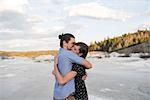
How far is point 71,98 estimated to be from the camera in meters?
4.18

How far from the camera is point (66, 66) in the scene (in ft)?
13.5

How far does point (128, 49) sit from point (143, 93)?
41.2 meters

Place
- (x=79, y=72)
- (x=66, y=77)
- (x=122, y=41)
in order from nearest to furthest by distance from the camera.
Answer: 1. (x=66, y=77)
2. (x=79, y=72)
3. (x=122, y=41)

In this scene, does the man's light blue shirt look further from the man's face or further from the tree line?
the tree line

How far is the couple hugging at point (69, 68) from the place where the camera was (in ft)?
13.4

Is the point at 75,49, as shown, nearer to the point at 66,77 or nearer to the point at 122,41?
the point at 66,77

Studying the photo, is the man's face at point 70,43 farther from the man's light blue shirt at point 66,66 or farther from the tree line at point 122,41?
the tree line at point 122,41

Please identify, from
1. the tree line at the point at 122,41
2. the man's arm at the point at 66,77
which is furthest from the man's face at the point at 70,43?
the tree line at the point at 122,41

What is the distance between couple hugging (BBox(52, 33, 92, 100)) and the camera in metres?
4.10

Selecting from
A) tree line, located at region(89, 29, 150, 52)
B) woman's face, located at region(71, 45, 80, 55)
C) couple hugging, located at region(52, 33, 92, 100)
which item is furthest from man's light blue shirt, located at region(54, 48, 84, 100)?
tree line, located at region(89, 29, 150, 52)

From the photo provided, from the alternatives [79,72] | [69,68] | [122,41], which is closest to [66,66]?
[69,68]

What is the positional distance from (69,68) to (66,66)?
4cm

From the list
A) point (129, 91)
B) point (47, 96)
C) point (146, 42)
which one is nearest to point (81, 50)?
point (47, 96)

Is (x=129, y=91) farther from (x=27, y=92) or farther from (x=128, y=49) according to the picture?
(x=128, y=49)
